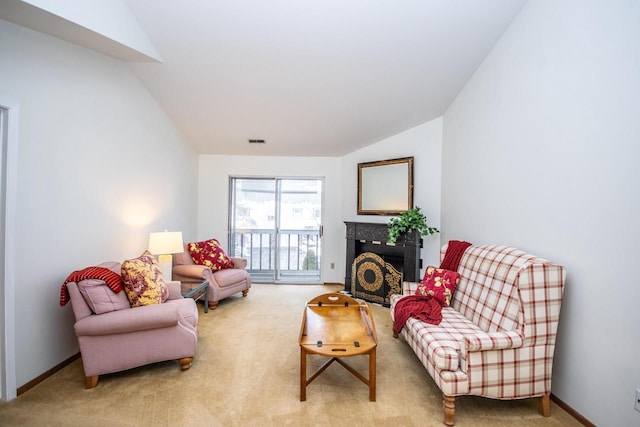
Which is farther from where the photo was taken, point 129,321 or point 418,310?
point 418,310

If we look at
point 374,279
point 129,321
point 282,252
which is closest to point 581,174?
point 374,279

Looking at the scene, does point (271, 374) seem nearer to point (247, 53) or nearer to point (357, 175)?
point (247, 53)

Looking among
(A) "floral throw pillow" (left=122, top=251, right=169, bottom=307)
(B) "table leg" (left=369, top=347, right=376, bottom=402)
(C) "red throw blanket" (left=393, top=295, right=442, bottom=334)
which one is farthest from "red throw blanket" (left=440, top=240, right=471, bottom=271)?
(A) "floral throw pillow" (left=122, top=251, right=169, bottom=307)

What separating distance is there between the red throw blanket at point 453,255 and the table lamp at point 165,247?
2.90 metres

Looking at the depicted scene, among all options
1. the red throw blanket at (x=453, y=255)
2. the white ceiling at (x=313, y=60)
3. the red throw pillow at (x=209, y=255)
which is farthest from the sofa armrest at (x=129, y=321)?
the red throw blanket at (x=453, y=255)

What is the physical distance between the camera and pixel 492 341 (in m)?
1.85

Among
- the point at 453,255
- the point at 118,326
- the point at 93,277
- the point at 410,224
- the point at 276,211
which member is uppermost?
the point at 276,211

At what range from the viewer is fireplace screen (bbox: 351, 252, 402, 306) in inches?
165

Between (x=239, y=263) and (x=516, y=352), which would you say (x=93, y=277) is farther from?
(x=516, y=352)

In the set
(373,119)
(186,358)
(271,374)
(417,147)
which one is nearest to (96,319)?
(186,358)

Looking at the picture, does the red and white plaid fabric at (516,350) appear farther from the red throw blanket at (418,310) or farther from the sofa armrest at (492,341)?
the red throw blanket at (418,310)

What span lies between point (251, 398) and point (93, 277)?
1.43m

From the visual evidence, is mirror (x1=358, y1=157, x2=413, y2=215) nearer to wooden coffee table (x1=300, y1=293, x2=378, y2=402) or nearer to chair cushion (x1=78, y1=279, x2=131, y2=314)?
wooden coffee table (x1=300, y1=293, x2=378, y2=402)

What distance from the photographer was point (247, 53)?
2855mm
